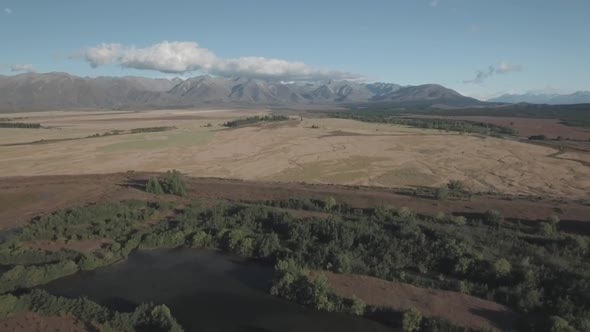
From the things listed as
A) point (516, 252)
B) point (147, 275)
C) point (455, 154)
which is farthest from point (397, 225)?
point (455, 154)

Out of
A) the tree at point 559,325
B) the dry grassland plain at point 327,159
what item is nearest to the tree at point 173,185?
the dry grassland plain at point 327,159

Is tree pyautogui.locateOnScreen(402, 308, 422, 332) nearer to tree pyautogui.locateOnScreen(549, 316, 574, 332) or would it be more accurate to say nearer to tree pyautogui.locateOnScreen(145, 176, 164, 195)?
tree pyautogui.locateOnScreen(549, 316, 574, 332)

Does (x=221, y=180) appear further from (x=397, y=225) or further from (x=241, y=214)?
(x=397, y=225)

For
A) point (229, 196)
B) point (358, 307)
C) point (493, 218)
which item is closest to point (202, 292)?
point (358, 307)

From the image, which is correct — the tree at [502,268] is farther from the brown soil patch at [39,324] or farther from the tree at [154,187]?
the tree at [154,187]

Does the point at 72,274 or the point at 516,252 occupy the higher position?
the point at 516,252

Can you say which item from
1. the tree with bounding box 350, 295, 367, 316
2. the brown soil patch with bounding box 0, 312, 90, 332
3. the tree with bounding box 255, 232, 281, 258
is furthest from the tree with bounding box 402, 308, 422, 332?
the brown soil patch with bounding box 0, 312, 90, 332
